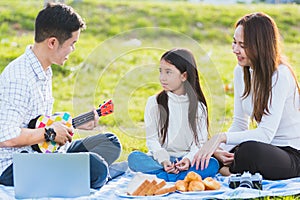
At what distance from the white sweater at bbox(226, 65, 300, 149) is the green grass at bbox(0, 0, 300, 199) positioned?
6.7 inches

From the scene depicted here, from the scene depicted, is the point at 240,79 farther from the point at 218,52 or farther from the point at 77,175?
the point at 218,52

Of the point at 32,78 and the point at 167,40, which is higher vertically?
the point at 167,40

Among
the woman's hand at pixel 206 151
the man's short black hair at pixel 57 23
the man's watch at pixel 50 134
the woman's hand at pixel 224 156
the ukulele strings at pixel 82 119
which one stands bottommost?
the woman's hand at pixel 224 156

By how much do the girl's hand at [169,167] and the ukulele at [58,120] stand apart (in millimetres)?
363

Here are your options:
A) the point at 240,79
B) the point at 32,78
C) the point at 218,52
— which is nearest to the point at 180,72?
the point at 240,79

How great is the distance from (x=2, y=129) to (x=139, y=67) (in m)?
0.67

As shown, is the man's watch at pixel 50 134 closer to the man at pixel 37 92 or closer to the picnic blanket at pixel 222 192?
the man at pixel 37 92

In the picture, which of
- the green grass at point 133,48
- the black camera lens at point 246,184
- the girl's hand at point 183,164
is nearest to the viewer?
the black camera lens at point 246,184

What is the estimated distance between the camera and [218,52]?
7137 millimetres

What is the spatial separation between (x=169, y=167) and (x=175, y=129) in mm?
184

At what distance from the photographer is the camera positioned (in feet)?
9.78

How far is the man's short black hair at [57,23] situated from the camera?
10.3 ft

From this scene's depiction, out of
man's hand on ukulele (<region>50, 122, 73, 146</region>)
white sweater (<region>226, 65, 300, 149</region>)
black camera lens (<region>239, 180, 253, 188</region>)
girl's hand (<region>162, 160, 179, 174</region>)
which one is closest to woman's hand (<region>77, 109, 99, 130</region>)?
man's hand on ukulele (<region>50, 122, 73, 146</region>)

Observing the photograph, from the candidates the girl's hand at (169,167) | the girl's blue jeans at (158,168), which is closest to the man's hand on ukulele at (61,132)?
the girl's blue jeans at (158,168)
